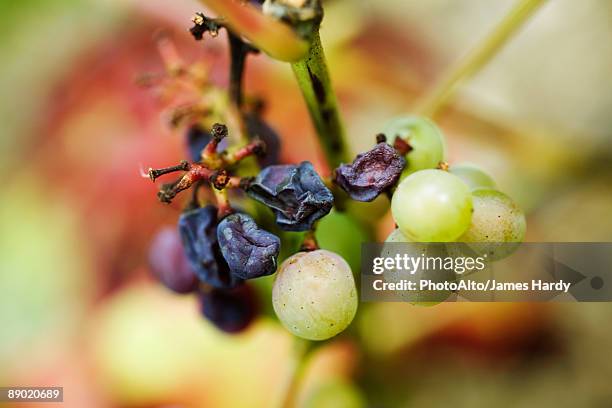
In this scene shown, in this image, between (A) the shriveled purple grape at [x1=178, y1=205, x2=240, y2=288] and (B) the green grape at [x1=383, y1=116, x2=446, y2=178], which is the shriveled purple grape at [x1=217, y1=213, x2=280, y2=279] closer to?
(A) the shriveled purple grape at [x1=178, y1=205, x2=240, y2=288]

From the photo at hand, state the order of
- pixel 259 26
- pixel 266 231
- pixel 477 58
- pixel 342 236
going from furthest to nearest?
pixel 477 58
pixel 342 236
pixel 266 231
pixel 259 26

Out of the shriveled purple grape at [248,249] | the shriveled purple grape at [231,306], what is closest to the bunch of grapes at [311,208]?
the shriveled purple grape at [248,249]

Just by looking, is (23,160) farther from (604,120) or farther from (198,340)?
(604,120)

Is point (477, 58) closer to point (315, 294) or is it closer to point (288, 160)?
point (288, 160)

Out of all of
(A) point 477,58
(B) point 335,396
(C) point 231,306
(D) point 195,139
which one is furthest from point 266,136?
(B) point 335,396

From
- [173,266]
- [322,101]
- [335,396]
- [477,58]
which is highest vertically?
[477,58]

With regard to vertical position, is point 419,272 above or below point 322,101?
below

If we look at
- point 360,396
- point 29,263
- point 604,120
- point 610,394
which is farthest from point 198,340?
point 604,120


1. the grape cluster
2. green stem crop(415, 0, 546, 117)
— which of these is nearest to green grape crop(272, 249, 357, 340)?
the grape cluster
